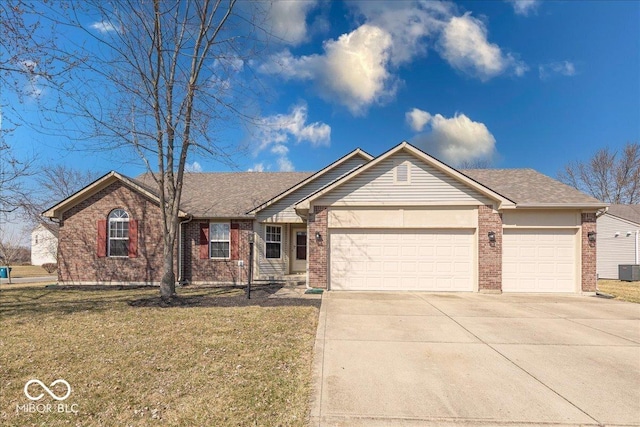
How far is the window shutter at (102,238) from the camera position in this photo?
13539 millimetres

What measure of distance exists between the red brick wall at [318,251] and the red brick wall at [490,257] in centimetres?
526

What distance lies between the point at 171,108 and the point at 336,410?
946cm

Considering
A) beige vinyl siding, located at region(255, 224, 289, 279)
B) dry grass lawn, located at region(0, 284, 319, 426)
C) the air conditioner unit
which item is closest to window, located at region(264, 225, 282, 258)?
beige vinyl siding, located at region(255, 224, 289, 279)

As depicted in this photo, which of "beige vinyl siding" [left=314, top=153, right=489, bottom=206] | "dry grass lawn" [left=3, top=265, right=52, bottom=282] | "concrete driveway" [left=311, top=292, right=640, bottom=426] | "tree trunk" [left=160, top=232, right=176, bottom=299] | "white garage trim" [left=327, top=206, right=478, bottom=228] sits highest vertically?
"beige vinyl siding" [left=314, top=153, right=489, bottom=206]

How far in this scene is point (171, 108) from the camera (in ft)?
32.1

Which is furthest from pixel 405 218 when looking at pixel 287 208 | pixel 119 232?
pixel 119 232

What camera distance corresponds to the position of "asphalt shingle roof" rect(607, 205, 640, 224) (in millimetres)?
22081

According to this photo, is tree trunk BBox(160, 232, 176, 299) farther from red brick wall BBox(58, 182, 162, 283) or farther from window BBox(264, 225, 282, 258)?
window BBox(264, 225, 282, 258)

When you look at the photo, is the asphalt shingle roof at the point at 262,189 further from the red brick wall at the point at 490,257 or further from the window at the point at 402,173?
the window at the point at 402,173

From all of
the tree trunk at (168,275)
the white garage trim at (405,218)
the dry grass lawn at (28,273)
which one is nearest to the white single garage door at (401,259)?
the white garage trim at (405,218)

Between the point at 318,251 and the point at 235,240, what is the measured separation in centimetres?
427

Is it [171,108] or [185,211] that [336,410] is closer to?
[171,108]

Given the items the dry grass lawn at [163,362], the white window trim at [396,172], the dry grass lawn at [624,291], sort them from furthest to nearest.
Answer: the white window trim at [396,172] < the dry grass lawn at [624,291] < the dry grass lawn at [163,362]

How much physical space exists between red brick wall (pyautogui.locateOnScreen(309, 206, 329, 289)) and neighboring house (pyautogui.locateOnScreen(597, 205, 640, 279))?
2007 centimetres
